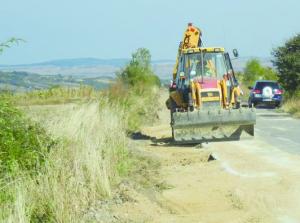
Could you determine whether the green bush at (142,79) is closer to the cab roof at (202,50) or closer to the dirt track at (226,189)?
the cab roof at (202,50)

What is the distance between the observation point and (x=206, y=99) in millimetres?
21953

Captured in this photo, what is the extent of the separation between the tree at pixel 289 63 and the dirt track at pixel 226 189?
947 inches

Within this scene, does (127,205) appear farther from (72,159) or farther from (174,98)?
(174,98)

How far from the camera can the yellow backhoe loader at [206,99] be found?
20.6 meters

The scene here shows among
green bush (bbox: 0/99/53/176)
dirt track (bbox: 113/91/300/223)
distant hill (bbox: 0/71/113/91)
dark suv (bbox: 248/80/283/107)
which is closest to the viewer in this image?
dirt track (bbox: 113/91/300/223)

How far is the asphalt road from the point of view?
751 inches

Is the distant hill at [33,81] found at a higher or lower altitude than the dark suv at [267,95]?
higher

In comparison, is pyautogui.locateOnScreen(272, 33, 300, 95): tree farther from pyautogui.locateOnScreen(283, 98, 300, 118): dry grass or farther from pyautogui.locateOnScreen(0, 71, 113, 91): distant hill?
pyautogui.locateOnScreen(0, 71, 113, 91): distant hill

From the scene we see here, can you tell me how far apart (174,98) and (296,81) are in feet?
66.0

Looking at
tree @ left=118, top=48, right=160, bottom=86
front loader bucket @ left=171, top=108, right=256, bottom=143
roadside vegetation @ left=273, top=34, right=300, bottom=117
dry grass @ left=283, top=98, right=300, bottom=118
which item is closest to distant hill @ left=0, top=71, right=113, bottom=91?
front loader bucket @ left=171, top=108, right=256, bottom=143

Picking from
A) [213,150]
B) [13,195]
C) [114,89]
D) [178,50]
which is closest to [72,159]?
[13,195]

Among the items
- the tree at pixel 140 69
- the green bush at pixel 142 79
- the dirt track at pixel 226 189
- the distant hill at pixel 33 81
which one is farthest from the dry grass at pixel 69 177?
Result: the tree at pixel 140 69

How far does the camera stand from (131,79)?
2667 inches

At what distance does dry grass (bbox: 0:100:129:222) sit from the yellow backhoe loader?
554 centimetres
